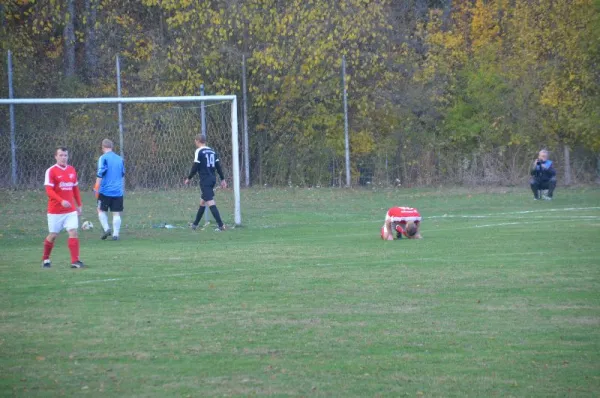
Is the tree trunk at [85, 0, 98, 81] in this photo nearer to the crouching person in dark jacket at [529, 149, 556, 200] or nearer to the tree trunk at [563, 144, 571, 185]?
the crouching person in dark jacket at [529, 149, 556, 200]

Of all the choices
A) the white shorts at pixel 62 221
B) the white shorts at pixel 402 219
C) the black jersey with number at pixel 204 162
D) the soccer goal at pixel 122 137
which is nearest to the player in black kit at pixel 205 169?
the black jersey with number at pixel 204 162

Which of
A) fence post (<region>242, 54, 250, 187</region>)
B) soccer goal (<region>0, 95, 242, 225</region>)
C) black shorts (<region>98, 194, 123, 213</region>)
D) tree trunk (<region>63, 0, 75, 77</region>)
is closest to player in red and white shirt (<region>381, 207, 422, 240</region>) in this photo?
black shorts (<region>98, 194, 123, 213</region>)

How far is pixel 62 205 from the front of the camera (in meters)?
14.2

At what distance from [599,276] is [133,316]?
5886mm

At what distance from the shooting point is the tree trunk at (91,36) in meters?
36.2

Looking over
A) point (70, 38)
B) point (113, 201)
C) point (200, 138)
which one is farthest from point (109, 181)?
point (70, 38)

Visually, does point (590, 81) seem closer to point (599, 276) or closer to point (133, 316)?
point (599, 276)

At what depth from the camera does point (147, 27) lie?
123 feet

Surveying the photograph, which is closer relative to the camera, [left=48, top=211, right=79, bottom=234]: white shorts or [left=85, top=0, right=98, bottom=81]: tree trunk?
[left=48, top=211, right=79, bottom=234]: white shorts

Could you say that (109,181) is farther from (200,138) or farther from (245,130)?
(245,130)

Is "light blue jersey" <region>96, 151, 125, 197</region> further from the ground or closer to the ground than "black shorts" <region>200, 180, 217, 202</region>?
further from the ground

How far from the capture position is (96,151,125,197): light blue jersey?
19.1 meters

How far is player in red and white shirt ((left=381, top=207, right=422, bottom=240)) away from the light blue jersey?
17.1 feet

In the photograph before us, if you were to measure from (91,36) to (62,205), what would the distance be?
955 inches
